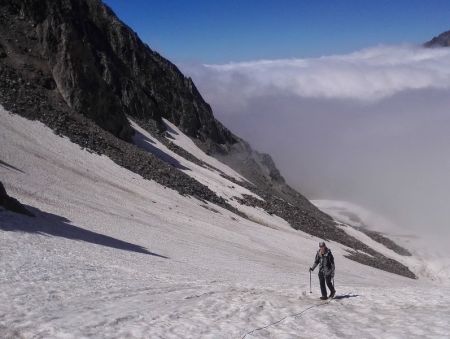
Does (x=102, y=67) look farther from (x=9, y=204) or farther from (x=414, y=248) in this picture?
(x=9, y=204)

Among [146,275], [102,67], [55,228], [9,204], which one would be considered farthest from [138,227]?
[102,67]

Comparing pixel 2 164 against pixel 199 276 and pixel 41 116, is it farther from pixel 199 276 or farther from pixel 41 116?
pixel 199 276

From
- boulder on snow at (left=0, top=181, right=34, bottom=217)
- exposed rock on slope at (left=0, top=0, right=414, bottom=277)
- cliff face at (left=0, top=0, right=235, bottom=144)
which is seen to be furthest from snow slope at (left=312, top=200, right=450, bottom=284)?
boulder on snow at (left=0, top=181, right=34, bottom=217)

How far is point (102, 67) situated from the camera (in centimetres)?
8044

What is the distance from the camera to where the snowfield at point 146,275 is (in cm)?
1179

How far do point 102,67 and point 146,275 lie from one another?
66644 mm

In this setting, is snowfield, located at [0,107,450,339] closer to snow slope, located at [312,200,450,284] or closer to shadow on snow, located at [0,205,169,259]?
shadow on snow, located at [0,205,169,259]

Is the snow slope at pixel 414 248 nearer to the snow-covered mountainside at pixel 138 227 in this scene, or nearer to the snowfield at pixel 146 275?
the snow-covered mountainside at pixel 138 227

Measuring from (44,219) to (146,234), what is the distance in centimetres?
715

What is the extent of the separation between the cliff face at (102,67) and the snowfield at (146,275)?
1718cm

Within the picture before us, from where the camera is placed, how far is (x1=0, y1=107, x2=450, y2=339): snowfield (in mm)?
11789

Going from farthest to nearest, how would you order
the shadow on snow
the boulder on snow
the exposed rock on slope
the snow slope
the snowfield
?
the snow slope < the exposed rock on slope < the boulder on snow < the shadow on snow < the snowfield

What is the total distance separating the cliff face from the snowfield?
17181mm

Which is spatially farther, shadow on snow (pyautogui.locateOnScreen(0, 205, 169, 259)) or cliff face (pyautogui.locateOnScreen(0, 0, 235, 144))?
cliff face (pyautogui.locateOnScreen(0, 0, 235, 144))
